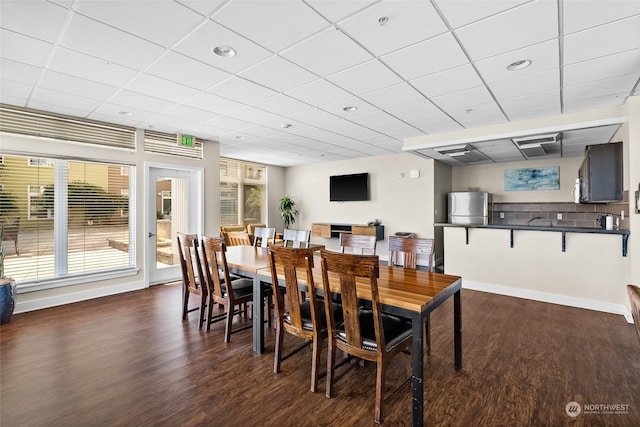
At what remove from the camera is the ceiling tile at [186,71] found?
271cm

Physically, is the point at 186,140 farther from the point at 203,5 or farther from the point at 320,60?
the point at 203,5

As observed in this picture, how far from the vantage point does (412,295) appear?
2.02 meters

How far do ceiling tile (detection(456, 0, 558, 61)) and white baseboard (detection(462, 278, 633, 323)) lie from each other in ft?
11.2

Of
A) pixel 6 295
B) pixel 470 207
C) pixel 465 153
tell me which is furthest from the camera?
pixel 470 207

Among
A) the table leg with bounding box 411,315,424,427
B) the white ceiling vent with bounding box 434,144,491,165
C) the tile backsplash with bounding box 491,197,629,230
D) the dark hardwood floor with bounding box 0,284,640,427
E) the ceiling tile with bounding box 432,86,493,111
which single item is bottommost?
the dark hardwood floor with bounding box 0,284,640,427

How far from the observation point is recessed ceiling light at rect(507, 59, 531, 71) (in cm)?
274

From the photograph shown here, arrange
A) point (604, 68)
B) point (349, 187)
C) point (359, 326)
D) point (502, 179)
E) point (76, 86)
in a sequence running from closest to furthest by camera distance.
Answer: point (359, 326)
point (604, 68)
point (76, 86)
point (502, 179)
point (349, 187)

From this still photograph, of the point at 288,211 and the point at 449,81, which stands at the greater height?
the point at 449,81

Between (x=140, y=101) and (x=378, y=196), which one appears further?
(x=378, y=196)

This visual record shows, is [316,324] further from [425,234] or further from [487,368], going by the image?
[425,234]

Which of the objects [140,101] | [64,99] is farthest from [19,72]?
[140,101]

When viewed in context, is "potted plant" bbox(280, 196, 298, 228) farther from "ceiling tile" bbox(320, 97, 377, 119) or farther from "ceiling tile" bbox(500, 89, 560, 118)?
"ceiling tile" bbox(500, 89, 560, 118)

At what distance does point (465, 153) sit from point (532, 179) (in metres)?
1.96

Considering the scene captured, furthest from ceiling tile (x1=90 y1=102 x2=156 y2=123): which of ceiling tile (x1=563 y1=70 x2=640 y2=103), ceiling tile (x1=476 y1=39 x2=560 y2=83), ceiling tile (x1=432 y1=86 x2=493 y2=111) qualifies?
ceiling tile (x1=563 y1=70 x2=640 y2=103)
